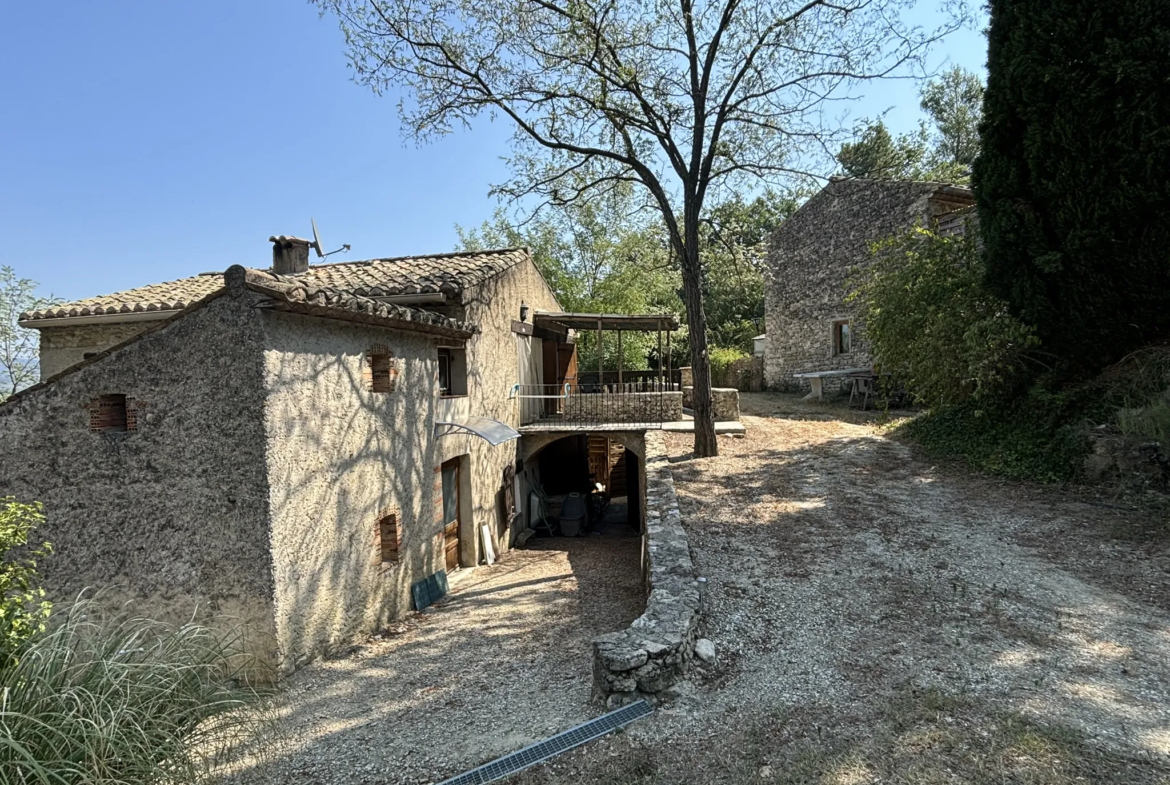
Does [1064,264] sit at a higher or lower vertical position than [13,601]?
higher

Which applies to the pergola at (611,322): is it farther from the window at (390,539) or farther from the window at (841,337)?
the window at (841,337)

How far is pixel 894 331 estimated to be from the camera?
34.4 ft

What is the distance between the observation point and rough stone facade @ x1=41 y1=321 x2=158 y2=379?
10.0 m

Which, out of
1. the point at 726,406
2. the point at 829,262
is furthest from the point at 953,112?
the point at 726,406

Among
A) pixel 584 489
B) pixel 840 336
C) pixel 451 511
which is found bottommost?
pixel 584 489

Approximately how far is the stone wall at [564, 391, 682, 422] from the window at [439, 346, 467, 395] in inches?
152

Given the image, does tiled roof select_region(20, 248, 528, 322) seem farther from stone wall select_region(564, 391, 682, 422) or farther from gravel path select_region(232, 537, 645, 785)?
gravel path select_region(232, 537, 645, 785)

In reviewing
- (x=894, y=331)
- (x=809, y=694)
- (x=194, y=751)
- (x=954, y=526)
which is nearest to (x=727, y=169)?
(x=894, y=331)

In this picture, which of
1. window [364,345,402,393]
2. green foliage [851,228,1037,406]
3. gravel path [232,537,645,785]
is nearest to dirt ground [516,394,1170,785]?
gravel path [232,537,645,785]

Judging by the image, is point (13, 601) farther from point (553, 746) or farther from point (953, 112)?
point (953, 112)

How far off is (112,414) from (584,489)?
1285 cm

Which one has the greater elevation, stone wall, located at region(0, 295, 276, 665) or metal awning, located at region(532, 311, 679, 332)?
metal awning, located at region(532, 311, 679, 332)

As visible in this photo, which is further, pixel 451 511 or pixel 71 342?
pixel 71 342

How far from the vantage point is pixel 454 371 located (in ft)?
33.2
